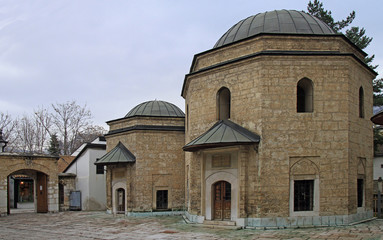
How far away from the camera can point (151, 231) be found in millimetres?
12125

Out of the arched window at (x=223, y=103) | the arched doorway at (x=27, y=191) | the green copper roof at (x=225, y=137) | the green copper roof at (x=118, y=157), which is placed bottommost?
the arched doorway at (x=27, y=191)

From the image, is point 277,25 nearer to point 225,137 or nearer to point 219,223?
point 225,137

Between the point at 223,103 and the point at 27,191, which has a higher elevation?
the point at 223,103

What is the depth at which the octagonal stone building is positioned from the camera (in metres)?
11.6

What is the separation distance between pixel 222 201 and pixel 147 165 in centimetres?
572

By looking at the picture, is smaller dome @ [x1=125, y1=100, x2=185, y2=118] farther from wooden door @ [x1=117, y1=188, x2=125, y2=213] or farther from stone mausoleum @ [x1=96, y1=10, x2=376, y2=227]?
stone mausoleum @ [x1=96, y1=10, x2=376, y2=227]

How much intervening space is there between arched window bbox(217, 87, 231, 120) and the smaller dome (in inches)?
217

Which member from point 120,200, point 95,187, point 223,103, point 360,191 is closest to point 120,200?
point 120,200

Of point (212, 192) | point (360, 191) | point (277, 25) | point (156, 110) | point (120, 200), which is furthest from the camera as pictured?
point (156, 110)

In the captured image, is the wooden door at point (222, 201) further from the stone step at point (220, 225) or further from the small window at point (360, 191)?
the small window at point (360, 191)

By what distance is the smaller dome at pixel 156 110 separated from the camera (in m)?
18.7

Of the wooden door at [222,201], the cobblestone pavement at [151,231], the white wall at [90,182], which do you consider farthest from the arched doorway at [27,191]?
the wooden door at [222,201]

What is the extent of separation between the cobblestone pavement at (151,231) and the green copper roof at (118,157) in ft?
9.67

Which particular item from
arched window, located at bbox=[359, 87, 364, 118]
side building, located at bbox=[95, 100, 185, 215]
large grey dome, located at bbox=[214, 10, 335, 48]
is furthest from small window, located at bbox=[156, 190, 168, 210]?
arched window, located at bbox=[359, 87, 364, 118]
